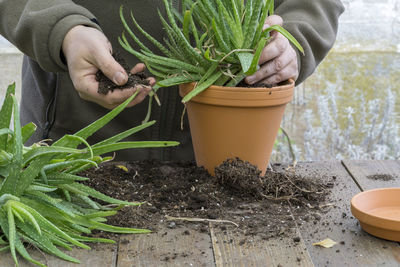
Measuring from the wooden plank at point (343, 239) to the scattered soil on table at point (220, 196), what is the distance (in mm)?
19

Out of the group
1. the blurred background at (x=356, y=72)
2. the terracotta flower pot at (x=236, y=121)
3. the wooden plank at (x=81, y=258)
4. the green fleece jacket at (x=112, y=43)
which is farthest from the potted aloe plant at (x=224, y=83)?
the blurred background at (x=356, y=72)

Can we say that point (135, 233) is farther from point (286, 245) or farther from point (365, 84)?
point (365, 84)

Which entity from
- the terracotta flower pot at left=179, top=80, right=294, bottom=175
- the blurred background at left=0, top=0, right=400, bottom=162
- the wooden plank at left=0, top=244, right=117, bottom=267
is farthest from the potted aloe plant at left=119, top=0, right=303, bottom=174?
the blurred background at left=0, top=0, right=400, bottom=162

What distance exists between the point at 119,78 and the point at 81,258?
1.27 ft

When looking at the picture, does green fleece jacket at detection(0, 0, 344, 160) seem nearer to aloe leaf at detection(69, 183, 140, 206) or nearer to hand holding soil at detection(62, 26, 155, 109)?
hand holding soil at detection(62, 26, 155, 109)

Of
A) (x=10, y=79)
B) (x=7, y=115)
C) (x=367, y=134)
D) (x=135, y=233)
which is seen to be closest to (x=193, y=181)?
(x=135, y=233)

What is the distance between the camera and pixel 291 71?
48.6 inches

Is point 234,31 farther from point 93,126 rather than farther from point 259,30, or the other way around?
point 93,126

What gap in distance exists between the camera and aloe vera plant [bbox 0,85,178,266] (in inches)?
34.9

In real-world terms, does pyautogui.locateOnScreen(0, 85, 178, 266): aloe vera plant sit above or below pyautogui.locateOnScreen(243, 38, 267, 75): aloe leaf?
below

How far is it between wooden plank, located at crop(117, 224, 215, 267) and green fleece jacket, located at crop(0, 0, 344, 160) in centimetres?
50

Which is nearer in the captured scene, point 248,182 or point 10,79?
point 248,182

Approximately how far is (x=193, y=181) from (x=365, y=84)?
184cm

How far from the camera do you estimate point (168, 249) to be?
91 centimetres
